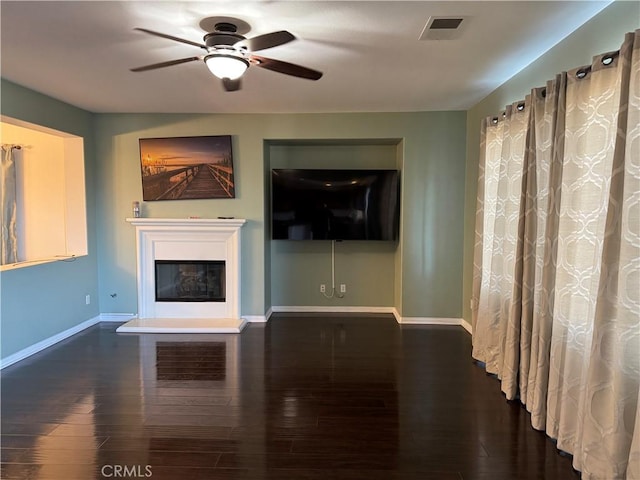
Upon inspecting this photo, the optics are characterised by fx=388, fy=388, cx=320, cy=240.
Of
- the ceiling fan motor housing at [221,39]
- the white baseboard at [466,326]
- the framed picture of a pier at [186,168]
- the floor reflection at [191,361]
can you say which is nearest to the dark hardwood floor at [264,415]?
the floor reflection at [191,361]

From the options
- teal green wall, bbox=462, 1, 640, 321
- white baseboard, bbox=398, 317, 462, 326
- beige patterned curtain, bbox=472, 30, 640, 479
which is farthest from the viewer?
white baseboard, bbox=398, 317, 462, 326

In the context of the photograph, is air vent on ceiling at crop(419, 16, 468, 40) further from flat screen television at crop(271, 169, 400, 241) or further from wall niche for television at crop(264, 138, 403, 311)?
wall niche for television at crop(264, 138, 403, 311)

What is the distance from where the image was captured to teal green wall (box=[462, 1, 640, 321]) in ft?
7.02

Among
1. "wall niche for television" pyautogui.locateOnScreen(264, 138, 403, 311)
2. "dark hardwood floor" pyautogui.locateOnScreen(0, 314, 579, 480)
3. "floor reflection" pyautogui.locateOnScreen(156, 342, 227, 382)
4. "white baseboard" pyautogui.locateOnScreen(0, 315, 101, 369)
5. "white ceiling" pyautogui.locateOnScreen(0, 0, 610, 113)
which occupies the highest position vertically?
"white ceiling" pyautogui.locateOnScreen(0, 0, 610, 113)

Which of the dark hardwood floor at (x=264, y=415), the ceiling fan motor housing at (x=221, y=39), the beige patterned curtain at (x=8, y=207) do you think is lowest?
the dark hardwood floor at (x=264, y=415)

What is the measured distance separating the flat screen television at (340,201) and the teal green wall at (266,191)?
0.62 feet

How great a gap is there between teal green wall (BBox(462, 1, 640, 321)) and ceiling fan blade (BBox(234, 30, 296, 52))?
180 cm

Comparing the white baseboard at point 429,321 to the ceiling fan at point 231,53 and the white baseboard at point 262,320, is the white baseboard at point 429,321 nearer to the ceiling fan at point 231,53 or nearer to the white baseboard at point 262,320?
the white baseboard at point 262,320

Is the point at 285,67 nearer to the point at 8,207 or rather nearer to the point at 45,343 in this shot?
the point at 45,343

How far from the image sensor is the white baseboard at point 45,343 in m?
3.67

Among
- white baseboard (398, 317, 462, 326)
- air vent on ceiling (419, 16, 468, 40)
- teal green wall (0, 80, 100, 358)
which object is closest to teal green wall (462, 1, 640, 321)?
white baseboard (398, 317, 462, 326)

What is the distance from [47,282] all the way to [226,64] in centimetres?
329

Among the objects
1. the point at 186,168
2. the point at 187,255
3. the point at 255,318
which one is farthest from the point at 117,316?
the point at 186,168

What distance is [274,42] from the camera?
2.32 metres
